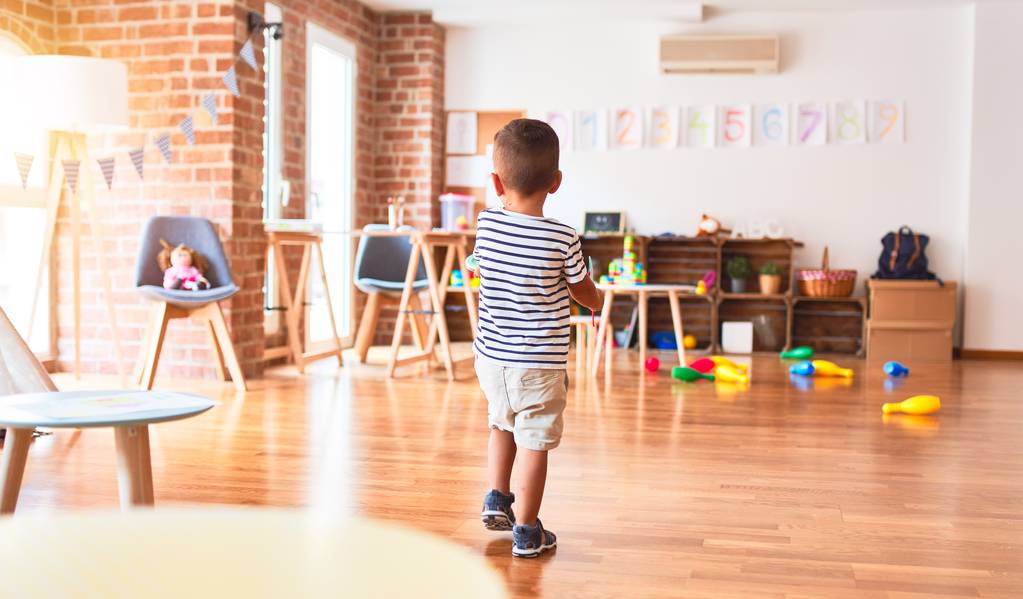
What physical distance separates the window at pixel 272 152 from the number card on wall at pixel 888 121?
12.7 feet

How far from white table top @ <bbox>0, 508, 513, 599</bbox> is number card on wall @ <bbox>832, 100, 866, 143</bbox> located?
7048mm

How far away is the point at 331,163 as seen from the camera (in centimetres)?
708

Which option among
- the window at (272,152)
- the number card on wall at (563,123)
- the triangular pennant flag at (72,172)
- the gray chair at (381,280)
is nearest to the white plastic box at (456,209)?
the number card on wall at (563,123)

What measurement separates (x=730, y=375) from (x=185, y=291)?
2.66 metres

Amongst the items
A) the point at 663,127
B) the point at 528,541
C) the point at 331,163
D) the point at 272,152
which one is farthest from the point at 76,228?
the point at 663,127

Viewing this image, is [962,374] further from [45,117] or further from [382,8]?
[45,117]

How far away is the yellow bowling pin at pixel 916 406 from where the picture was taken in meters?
4.48

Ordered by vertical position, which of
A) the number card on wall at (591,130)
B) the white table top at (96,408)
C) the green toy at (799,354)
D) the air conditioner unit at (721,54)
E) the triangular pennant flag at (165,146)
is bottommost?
the green toy at (799,354)

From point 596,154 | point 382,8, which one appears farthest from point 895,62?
point 382,8

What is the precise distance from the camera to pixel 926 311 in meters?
6.98

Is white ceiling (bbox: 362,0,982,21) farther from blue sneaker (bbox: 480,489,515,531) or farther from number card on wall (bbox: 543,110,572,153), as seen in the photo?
blue sneaker (bbox: 480,489,515,531)

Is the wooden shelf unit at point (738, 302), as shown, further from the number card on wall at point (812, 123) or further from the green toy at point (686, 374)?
the green toy at point (686, 374)

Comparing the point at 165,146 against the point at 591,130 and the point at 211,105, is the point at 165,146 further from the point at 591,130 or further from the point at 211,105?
the point at 591,130

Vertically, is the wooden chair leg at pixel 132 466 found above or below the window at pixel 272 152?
below
